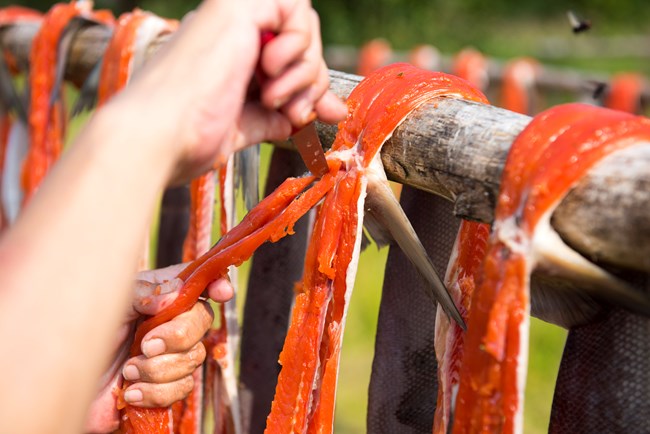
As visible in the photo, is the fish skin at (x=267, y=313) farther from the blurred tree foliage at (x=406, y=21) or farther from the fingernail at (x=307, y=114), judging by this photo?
the blurred tree foliage at (x=406, y=21)

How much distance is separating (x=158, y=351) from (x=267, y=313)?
2.07ft

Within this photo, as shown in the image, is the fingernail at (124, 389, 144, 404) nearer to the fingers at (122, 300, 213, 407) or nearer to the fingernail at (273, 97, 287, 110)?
the fingers at (122, 300, 213, 407)

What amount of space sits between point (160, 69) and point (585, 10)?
19.9 metres

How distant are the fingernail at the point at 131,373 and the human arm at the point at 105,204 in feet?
1.72

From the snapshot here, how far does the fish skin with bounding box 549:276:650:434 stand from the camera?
1032 millimetres

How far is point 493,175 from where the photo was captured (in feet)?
3.42

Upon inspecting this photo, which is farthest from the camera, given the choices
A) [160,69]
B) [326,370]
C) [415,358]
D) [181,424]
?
[181,424]

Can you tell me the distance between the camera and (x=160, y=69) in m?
0.87

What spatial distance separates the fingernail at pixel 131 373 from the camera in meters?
1.33

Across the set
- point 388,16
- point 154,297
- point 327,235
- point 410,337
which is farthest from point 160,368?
point 388,16

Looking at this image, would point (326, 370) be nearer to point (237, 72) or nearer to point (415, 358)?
point (415, 358)

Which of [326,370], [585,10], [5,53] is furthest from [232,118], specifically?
[585,10]

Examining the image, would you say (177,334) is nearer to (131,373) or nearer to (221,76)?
(131,373)

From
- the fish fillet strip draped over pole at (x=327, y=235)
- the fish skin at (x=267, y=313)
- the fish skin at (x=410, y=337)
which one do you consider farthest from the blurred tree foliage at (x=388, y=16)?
the fish fillet strip draped over pole at (x=327, y=235)
